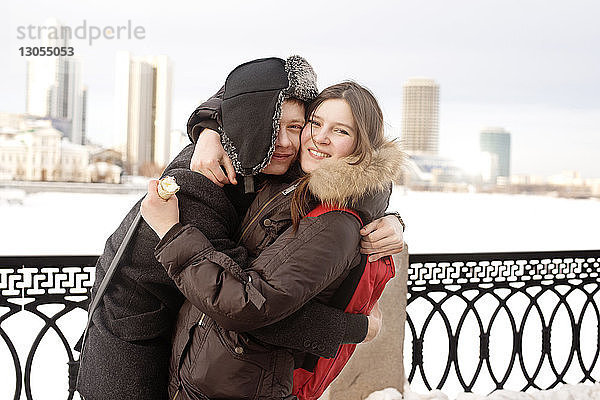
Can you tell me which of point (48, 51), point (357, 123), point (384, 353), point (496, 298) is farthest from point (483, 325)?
point (48, 51)

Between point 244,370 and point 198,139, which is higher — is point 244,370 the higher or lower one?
the lower one

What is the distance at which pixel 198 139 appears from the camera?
138 centimetres

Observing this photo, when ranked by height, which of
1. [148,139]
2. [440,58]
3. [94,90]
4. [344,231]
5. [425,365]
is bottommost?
[425,365]

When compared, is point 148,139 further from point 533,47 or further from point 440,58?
point 533,47

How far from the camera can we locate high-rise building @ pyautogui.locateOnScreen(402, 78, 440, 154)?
1593cm

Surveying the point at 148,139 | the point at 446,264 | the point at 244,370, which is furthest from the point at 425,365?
the point at 148,139

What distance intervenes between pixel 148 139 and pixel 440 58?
295 inches

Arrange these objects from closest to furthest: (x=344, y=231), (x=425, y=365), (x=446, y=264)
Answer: (x=344, y=231) → (x=446, y=264) → (x=425, y=365)

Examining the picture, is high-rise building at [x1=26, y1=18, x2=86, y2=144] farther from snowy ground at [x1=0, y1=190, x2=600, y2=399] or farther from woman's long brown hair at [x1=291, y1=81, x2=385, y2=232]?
woman's long brown hair at [x1=291, y1=81, x2=385, y2=232]

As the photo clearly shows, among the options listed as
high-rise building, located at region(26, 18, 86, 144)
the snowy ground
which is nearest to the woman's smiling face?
the snowy ground

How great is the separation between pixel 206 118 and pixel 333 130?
33 cm

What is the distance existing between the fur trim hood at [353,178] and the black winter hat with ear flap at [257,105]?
0.12 m

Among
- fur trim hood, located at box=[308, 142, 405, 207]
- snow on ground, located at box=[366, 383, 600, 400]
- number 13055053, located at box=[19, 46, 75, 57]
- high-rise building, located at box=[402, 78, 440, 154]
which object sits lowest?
snow on ground, located at box=[366, 383, 600, 400]

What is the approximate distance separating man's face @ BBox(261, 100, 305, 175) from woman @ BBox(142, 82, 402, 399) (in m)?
0.02
